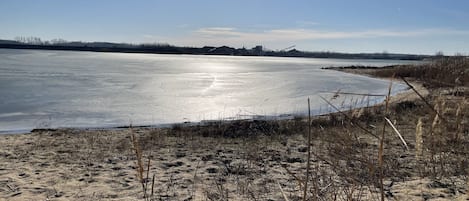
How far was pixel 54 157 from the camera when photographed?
7.95 m

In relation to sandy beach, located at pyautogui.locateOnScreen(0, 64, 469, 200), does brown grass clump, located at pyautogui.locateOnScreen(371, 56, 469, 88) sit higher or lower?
higher

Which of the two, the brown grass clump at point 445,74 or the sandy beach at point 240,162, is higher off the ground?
the brown grass clump at point 445,74

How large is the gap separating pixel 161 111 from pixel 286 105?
5.35 meters

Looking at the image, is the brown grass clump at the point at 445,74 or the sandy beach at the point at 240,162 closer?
the brown grass clump at the point at 445,74

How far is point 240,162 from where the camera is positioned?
22.9 feet

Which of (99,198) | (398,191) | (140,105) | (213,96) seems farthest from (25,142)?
(213,96)

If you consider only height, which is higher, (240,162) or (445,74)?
(445,74)

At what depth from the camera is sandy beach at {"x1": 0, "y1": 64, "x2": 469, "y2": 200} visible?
3.44m

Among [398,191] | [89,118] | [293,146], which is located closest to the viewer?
[398,191]

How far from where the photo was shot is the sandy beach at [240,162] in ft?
11.3

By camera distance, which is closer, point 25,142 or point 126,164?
point 126,164

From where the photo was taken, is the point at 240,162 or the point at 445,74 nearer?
the point at 240,162

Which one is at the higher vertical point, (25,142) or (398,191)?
(398,191)

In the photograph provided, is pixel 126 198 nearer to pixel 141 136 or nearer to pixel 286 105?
pixel 141 136
